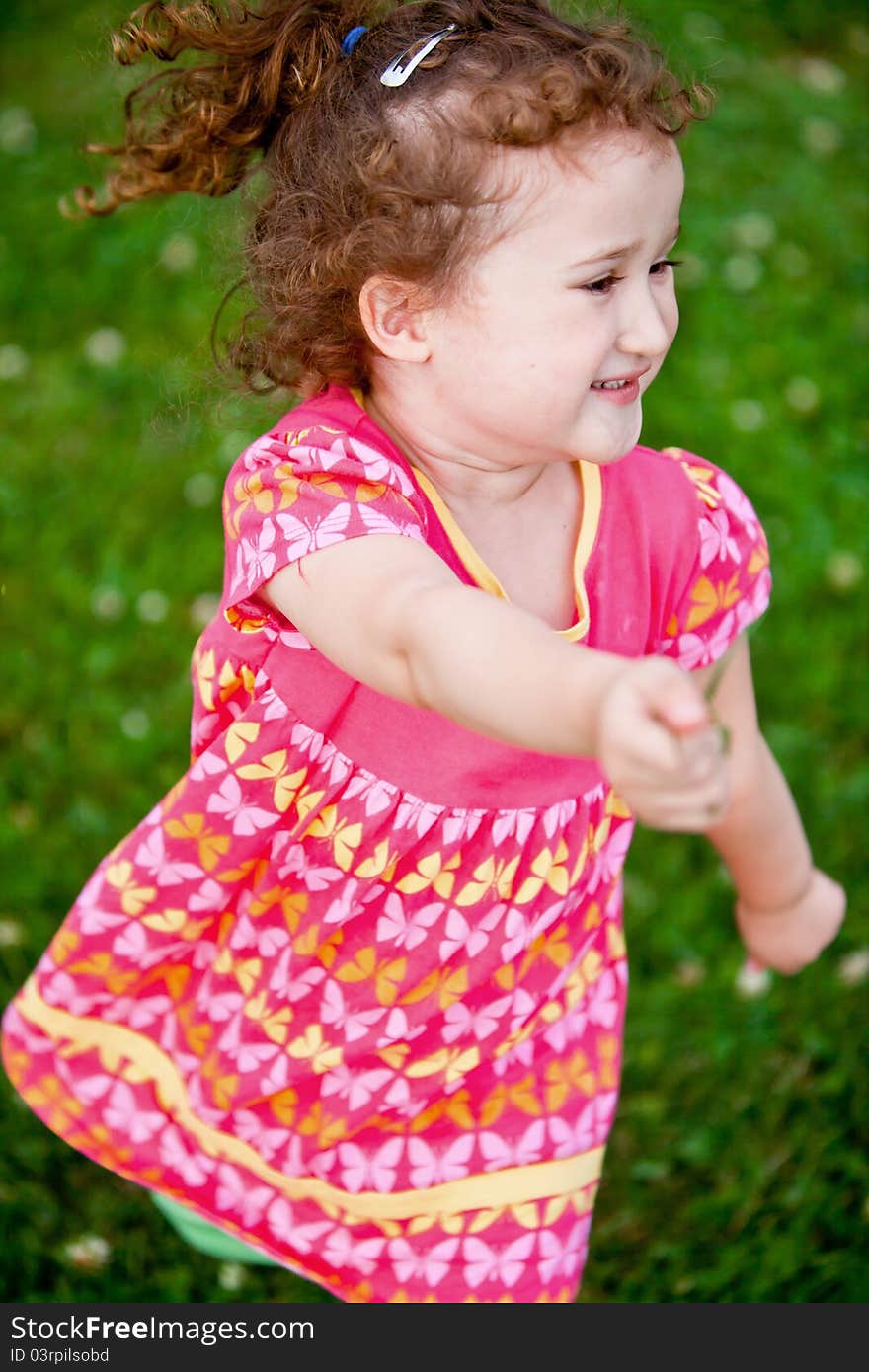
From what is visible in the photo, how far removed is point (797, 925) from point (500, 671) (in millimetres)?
993

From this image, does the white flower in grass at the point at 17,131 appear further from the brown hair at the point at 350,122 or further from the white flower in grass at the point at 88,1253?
the white flower in grass at the point at 88,1253

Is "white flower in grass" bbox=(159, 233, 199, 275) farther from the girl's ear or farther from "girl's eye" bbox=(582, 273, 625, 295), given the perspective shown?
"girl's eye" bbox=(582, 273, 625, 295)

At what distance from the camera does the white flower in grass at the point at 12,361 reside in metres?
3.21

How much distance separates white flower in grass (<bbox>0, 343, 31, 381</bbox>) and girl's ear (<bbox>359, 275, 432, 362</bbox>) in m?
2.06

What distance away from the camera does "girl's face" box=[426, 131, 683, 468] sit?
121cm

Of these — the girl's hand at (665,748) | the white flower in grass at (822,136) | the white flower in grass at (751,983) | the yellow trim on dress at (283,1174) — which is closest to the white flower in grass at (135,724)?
the yellow trim on dress at (283,1174)

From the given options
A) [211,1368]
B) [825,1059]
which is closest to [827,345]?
[825,1059]

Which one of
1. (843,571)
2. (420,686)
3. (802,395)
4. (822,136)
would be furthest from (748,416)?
(420,686)

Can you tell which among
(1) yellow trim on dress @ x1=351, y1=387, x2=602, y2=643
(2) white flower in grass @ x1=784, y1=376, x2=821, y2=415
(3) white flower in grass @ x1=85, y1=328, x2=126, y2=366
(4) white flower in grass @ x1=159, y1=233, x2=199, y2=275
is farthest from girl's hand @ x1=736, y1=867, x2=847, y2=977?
(4) white flower in grass @ x1=159, y1=233, x2=199, y2=275

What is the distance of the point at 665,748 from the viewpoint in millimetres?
869

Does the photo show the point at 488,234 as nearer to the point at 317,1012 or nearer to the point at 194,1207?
the point at 317,1012

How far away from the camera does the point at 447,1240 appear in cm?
159

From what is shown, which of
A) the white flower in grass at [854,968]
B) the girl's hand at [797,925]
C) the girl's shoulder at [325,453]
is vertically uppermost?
the girl's shoulder at [325,453]

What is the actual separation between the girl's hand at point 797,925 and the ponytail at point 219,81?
41.3 inches
